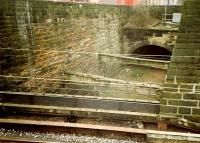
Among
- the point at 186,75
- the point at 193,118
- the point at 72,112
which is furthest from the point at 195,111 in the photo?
the point at 72,112

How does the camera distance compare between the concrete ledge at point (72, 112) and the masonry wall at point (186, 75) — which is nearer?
the masonry wall at point (186, 75)

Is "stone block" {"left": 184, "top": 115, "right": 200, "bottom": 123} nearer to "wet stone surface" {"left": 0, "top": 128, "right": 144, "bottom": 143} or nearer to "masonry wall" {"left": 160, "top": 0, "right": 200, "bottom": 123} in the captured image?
"masonry wall" {"left": 160, "top": 0, "right": 200, "bottom": 123}

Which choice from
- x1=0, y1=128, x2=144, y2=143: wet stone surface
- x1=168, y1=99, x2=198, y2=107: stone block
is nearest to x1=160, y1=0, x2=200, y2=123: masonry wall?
x1=168, y1=99, x2=198, y2=107: stone block

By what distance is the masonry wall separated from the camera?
603 centimetres

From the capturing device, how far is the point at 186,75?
6070 mm

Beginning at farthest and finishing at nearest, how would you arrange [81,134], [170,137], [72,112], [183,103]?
[72,112] → [183,103] → [81,134] → [170,137]

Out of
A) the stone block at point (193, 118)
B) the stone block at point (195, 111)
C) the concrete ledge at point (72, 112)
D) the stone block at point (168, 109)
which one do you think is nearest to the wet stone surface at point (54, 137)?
the concrete ledge at point (72, 112)

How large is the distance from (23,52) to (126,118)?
4297 mm

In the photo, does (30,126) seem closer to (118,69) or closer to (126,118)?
(126,118)

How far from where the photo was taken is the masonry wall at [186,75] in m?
6.03

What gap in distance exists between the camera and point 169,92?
6.18 metres

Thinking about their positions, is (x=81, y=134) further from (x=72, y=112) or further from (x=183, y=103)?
(x=183, y=103)

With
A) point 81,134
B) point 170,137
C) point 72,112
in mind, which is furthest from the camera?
point 72,112

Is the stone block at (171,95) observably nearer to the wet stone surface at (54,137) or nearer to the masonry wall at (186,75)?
the masonry wall at (186,75)
